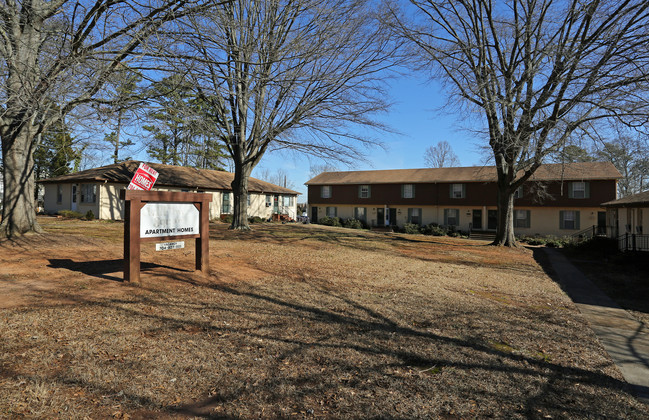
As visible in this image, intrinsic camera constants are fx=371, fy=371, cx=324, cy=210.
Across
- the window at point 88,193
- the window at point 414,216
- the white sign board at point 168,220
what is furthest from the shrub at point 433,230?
the white sign board at point 168,220

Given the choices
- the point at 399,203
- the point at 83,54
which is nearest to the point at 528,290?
the point at 83,54

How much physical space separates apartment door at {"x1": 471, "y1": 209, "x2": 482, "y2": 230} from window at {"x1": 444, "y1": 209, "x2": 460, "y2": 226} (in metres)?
1.43

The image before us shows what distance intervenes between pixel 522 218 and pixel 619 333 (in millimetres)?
30041

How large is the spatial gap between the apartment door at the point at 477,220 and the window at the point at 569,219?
637 cm

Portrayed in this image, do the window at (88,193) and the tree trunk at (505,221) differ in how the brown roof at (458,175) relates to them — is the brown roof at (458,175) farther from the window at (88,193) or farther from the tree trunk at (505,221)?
the window at (88,193)

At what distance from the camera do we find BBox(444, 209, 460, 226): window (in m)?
35.8

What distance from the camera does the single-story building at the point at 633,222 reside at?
18.3 metres

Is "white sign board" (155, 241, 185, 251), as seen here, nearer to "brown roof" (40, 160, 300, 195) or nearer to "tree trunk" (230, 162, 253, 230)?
"tree trunk" (230, 162, 253, 230)

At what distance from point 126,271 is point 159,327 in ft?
8.03

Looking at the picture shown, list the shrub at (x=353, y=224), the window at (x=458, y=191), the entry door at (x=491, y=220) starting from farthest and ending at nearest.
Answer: the shrub at (x=353, y=224) → the window at (x=458, y=191) → the entry door at (x=491, y=220)

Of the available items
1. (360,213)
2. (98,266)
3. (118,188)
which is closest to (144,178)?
(98,266)

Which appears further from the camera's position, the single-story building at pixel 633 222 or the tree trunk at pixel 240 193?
the tree trunk at pixel 240 193

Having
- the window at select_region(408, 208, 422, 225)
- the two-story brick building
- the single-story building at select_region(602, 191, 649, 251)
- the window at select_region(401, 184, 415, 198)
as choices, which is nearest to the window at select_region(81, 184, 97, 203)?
the two-story brick building

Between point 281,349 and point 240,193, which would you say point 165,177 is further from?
point 281,349
